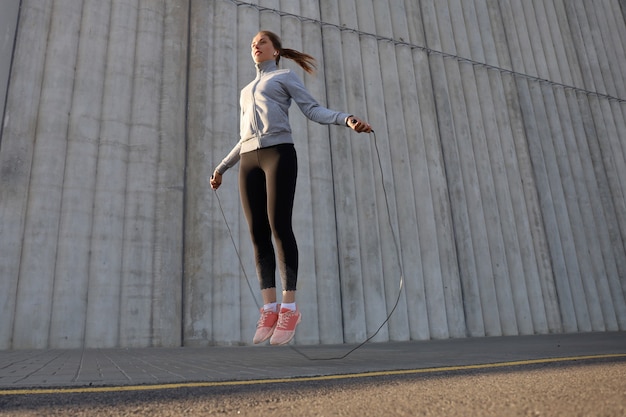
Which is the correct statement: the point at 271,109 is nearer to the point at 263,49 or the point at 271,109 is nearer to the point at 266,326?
the point at 263,49

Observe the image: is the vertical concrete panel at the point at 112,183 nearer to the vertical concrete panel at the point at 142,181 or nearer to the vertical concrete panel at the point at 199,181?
the vertical concrete panel at the point at 142,181

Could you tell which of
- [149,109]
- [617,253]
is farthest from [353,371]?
[617,253]

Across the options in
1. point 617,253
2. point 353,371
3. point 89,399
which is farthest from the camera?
point 617,253

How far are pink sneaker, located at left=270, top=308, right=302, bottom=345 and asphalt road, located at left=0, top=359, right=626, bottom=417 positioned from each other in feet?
2.23

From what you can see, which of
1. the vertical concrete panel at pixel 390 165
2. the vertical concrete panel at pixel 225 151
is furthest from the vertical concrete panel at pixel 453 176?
the vertical concrete panel at pixel 225 151

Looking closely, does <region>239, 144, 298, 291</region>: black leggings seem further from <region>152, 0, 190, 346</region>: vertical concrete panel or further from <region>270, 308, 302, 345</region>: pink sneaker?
<region>152, 0, 190, 346</region>: vertical concrete panel

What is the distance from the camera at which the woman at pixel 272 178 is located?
6.89 ft

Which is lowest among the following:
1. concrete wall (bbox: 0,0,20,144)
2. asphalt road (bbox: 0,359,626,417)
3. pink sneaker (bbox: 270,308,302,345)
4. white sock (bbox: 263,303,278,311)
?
asphalt road (bbox: 0,359,626,417)

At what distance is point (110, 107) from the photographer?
4.32 m

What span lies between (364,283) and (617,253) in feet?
14.8

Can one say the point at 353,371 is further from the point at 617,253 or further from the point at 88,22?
the point at 617,253

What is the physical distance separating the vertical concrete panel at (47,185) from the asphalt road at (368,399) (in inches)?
116

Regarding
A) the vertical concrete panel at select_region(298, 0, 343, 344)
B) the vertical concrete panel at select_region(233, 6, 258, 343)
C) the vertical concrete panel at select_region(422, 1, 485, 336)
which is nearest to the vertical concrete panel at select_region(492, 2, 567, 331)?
the vertical concrete panel at select_region(422, 1, 485, 336)

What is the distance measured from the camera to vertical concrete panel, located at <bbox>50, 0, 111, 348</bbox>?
147 inches
